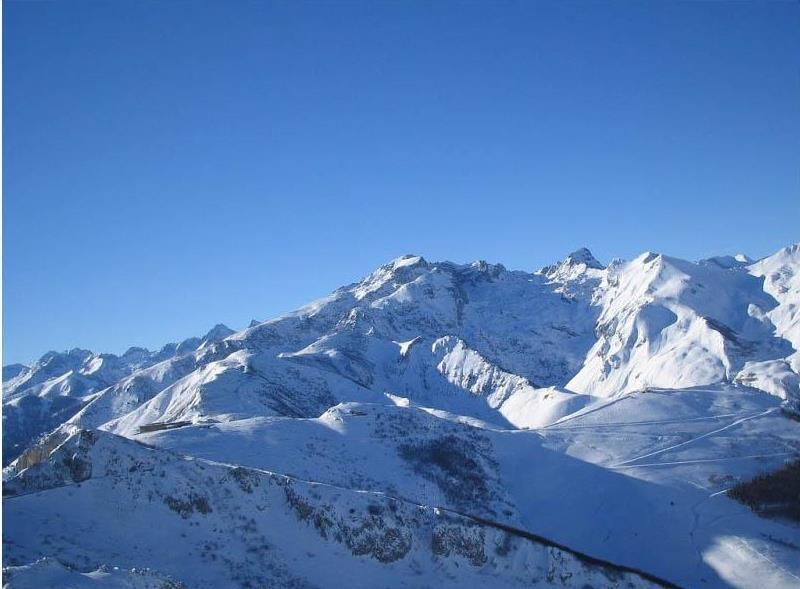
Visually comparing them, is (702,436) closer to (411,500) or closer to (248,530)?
(411,500)

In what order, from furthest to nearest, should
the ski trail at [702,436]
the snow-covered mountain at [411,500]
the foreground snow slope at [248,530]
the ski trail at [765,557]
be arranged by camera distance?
the ski trail at [702,436] < the ski trail at [765,557] < the snow-covered mountain at [411,500] < the foreground snow slope at [248,530]

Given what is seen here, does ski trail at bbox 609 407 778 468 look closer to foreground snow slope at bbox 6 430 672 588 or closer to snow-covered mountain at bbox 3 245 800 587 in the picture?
snow-covered mountain at bbox 3 245 800 587

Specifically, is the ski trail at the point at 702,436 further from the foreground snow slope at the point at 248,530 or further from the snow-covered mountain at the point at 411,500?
the foreground snow slope at the point at 248,530

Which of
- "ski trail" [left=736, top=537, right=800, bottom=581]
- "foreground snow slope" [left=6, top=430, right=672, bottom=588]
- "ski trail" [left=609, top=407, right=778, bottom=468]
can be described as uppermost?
"foreground snow slope" [left=6, top=430, right=672, bottom=588]

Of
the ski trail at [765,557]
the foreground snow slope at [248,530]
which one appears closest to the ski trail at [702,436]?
the ski trail at [765,557]

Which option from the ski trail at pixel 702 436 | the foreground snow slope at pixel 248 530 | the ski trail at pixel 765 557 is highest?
the foreground snow slope at pixel 248 530

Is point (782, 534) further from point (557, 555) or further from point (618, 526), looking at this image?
point (557, 555)

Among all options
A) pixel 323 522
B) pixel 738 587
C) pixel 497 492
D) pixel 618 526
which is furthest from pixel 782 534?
pixel 323 522

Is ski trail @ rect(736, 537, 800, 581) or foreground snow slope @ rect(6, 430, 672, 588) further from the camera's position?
ski trail @ rect(736, 537, 800, 581)

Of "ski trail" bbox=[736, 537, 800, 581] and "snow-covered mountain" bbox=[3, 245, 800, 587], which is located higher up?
"snow-covered mountain" bbox=[3, 245, 800, 587]

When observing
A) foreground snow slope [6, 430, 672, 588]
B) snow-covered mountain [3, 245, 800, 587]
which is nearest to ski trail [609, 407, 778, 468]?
snow-covered mountain [3, 245, 800, 587]

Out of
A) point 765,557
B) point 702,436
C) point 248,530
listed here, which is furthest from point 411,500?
point 702,436

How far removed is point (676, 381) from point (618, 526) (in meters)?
127

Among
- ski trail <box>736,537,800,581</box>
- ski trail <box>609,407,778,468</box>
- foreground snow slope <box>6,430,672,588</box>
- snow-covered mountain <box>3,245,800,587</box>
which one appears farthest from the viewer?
ski trail <box>609,407,778,468</box>
